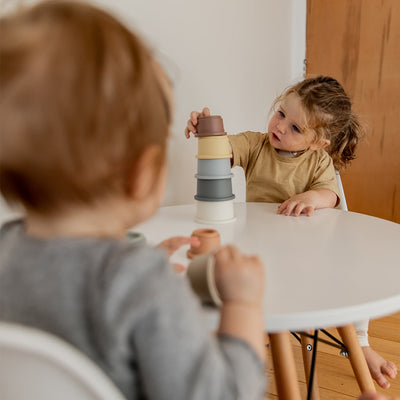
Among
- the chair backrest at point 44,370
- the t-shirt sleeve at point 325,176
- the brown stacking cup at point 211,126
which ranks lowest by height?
the t-shirt sleeve at point 325,176

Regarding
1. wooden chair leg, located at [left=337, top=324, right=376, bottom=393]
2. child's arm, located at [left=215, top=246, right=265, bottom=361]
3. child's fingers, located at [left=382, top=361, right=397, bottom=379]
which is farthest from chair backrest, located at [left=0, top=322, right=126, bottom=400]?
child's fingers, located at [left=382, top=361, right=397, bottom=379]

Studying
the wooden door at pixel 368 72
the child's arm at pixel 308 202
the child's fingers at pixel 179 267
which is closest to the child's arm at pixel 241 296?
the child's fingers at pixel 179 267

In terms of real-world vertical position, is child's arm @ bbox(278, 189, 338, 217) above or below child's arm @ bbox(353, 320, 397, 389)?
above

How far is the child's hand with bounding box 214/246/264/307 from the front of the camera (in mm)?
437

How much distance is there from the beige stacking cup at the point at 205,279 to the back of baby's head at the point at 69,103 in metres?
0.16

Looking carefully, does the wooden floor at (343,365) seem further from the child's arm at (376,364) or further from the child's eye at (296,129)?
the child's eye at (296,129)

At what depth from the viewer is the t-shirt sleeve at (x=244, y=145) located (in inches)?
47.9

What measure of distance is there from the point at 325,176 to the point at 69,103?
3.18 feet

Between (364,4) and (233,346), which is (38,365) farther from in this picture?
(364,4)

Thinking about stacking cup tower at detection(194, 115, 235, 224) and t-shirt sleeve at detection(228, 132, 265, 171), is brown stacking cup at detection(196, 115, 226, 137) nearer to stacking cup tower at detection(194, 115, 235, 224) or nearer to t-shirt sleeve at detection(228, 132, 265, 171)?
stacking cup tower at detection(194, 115, 235, 224)

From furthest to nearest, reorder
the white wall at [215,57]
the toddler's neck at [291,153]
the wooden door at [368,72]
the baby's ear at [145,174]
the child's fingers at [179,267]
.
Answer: the wooden door at [368,72] → the toddler's neck at [291,153] → the white wall at [215,57] → the child's fingers at [179,267] → the baby's ear at [145,174]

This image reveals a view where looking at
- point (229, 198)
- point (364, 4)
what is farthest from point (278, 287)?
point (364, 4)

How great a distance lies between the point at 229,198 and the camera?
2.84 ft

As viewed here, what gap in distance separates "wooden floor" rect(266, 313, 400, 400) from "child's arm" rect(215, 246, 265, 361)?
0.97m
